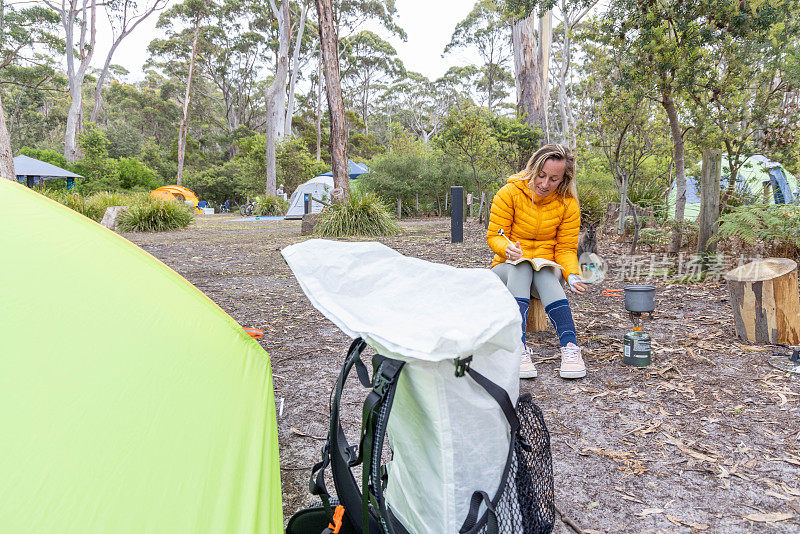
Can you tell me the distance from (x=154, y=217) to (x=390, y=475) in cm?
1157

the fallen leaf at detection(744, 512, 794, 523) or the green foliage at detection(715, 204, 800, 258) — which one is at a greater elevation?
the green foliage at detection(715, 204, 800, 258)

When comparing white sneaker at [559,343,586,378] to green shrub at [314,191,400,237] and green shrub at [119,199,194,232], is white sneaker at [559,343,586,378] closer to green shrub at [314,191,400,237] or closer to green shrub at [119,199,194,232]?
green shrub at [314,191,400,237]

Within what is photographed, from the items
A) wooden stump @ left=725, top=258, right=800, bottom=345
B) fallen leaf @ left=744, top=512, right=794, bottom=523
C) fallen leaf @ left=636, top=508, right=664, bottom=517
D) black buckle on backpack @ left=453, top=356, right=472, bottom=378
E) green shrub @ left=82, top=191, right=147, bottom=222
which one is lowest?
fallen leaf @ left=636, top=508, right=664, bottom=517

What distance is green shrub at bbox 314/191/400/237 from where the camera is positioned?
8.88 m

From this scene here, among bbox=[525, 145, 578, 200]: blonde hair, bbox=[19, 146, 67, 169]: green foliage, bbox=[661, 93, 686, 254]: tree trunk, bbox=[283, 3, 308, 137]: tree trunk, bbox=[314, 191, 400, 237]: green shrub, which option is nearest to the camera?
A: bbox=[525, 145, 578, 200]: blonde hair

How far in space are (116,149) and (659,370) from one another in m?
29.4

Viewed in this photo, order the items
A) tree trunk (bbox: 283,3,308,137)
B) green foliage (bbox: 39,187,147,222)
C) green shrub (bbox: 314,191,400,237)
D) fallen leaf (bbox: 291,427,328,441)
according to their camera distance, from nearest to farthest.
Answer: fallen leaf (bbox: 291,427,328,441), green shrub (bbox: 314,191,400,237), green foliage (bbox: 39,187,147,222), tree trunk (bbox: 283,3,308,137)

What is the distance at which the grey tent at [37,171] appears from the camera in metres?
19.2

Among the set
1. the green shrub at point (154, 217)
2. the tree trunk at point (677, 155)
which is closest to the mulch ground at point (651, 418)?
the tree trunk at point (677, 155)

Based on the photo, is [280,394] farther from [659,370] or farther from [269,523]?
[659,370]

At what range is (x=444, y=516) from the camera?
3.06 feet

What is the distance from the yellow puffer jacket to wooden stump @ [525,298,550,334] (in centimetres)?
44

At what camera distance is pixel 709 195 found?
13.4ft

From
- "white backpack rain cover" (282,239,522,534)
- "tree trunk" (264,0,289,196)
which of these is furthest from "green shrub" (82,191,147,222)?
"white backpack rain cover" (282,239,522,534)
